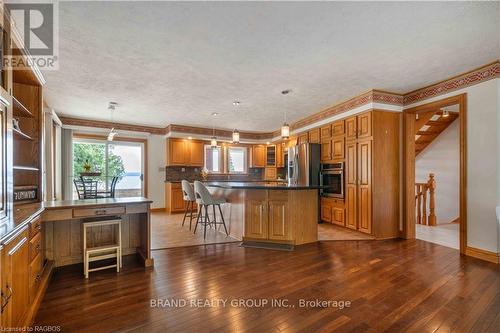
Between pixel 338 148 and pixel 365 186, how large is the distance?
3.27 feet

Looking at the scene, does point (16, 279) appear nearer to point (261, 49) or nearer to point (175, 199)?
point (261, 49)

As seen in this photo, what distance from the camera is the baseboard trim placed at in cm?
312

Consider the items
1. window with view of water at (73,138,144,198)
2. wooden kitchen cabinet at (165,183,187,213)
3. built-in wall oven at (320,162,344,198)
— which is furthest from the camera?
wooden kitchen cabinet at (165,183,187,213)

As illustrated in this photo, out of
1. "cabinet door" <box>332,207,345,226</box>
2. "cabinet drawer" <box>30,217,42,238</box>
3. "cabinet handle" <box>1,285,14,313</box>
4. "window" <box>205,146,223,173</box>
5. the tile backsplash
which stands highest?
"window" <box>205,146,223,173</box>

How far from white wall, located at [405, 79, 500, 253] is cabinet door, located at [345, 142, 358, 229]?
5.21 feet

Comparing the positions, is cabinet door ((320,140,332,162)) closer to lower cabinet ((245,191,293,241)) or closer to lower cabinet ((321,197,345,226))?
lower cabinet ((321,197,345,226))

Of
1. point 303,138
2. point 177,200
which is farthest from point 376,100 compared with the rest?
point 177,200

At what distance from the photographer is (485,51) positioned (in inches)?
111

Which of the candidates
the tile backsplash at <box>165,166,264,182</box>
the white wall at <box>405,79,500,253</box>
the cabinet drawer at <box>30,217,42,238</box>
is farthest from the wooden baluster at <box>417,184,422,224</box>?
the cabinet drawer at <box>30,217,42,238</box>

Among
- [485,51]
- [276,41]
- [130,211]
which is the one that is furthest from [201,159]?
[485,51]

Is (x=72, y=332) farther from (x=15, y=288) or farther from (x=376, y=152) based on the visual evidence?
(x=376, y=152)

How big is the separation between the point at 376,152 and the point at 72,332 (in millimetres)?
4480

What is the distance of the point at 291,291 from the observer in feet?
7.73

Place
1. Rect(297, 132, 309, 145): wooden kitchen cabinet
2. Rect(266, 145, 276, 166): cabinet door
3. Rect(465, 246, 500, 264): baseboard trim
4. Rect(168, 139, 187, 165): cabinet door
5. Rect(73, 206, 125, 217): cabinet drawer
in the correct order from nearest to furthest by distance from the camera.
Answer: Rect(73, 206, 125, 217): cabinet drawer → Rect(465, 246, 500, 264): baseboard trim → Rect(297, 132, 309, 145): wooden kitchen cabinet → Rect(168, 139, 187, 165): cabinet door → Rect(266, 145, 276, 166): cabinet door
